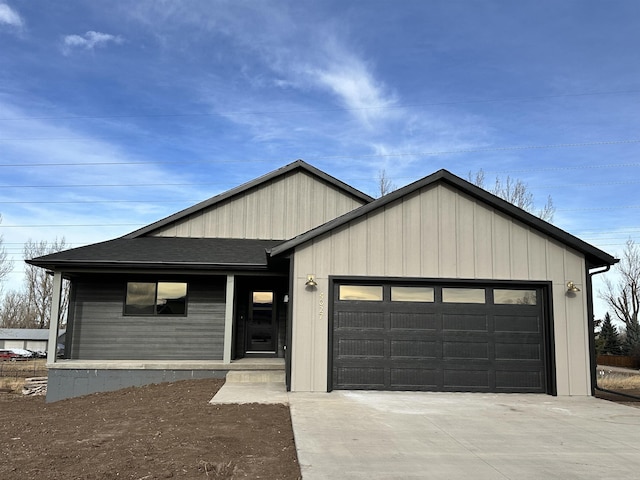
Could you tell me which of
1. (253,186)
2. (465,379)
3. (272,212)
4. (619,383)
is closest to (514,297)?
(465,379)

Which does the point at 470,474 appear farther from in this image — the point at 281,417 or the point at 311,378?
the point at 311,378

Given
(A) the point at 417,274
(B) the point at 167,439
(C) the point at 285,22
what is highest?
(C) the point at 285,22

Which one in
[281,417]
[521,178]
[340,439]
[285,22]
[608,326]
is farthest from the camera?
[608,326]

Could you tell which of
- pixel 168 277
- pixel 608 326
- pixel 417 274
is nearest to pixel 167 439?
pixel 417 274

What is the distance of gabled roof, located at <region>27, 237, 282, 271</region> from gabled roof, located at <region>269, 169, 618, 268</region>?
189 cm

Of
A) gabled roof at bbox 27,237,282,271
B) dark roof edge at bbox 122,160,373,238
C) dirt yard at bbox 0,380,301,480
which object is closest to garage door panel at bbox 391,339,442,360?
dirt yard at bbox 0,380,301,480

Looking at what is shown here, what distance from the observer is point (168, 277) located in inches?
508

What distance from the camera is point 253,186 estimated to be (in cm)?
1545

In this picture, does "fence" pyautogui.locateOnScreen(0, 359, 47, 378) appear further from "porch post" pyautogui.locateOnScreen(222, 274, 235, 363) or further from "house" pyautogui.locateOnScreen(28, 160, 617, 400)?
"house" pyautogui.locateOnScreen(28, 160, 617, 400)

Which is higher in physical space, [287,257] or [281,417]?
[287,257]

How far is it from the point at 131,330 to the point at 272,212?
5.51 m

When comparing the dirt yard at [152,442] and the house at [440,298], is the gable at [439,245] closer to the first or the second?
the house at [440,298]

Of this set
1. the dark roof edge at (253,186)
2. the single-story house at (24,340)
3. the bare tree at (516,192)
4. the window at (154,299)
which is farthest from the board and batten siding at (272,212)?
the single-story house at (24,340)

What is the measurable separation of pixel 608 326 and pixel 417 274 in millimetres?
37849
